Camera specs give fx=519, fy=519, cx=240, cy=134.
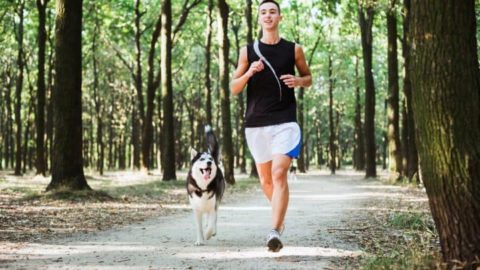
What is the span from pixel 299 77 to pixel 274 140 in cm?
77

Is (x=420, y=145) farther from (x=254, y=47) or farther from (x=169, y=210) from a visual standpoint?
(x=169, y=210)

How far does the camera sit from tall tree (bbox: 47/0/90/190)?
12.8 meters

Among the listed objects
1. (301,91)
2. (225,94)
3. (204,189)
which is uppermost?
(301,91)

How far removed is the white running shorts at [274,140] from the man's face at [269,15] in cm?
112

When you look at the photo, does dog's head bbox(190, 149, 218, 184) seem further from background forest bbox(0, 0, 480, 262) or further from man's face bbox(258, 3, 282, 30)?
background forest bbox(0, 0, 480, 262)

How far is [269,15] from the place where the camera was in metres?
5.72

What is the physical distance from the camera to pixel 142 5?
31344mm

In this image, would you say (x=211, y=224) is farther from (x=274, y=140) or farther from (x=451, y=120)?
(x=451, y=120)

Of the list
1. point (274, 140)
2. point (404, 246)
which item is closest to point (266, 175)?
point (274, 140)

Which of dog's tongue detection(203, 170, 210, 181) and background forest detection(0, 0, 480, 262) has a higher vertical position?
background forest detection(0, 0, 480, 262)

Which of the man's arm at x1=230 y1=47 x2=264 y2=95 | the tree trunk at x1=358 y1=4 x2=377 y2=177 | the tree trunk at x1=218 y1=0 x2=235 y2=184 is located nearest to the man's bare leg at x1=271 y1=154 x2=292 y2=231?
the man's arm at x1=230 y1=47 x2=264 y2=95

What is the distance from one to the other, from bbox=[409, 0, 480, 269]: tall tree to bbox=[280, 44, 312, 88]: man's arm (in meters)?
1.40

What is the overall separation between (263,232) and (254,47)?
10.5 feet

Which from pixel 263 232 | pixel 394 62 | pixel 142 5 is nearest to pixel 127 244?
pixel 263 232
